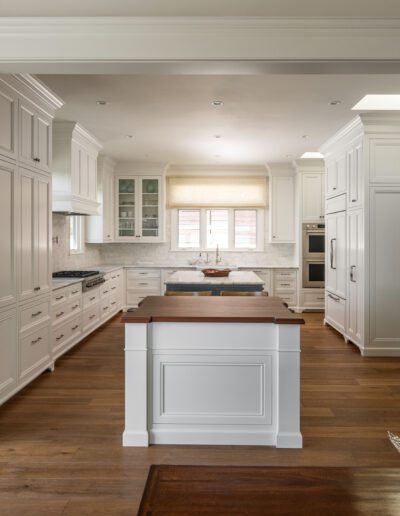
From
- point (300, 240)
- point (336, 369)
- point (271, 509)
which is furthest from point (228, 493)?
point (300, 240)

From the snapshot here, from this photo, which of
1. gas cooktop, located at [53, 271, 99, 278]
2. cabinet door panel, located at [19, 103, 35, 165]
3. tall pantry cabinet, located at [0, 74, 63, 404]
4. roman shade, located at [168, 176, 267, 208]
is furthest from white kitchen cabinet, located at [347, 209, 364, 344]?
cabinet door panel, located at [19, 103, 35, 165]

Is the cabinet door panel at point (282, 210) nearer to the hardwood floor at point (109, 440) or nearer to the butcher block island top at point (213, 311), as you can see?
the hardwood floor at point (109, 440)

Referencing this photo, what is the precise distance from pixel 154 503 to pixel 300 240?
6913mm

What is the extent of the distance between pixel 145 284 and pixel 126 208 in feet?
4.94

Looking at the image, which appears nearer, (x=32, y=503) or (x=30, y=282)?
(x=32, y=503)

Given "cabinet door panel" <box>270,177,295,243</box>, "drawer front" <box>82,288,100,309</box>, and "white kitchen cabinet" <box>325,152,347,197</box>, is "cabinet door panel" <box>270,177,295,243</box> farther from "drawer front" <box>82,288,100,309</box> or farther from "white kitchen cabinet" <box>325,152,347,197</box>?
"drawer front" <box>82,288,100,309</box>

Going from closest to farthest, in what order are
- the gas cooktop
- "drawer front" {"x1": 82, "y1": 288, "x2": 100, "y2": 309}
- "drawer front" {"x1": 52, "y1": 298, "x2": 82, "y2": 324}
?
"drawer front" {"x1": 52, "y1": 298, "x2": 82, "y2": 324} → the gas cooktop → "drawer front" {"x1": 82, "y1": 288, "x2": 100, "y2": 309}

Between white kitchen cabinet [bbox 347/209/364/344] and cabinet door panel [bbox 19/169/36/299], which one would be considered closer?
cabinet door panel [bbox 19/169/36/299]

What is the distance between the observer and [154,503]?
1.13 meters

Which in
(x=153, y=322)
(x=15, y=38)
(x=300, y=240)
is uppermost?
(x=15, y=38)

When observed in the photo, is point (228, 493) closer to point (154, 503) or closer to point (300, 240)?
point (154, 503)

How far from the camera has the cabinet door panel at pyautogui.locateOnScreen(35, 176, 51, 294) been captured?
13.3 ft

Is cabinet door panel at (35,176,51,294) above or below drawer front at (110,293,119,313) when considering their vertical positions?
above

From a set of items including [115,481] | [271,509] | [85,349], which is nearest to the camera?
[271,509]
